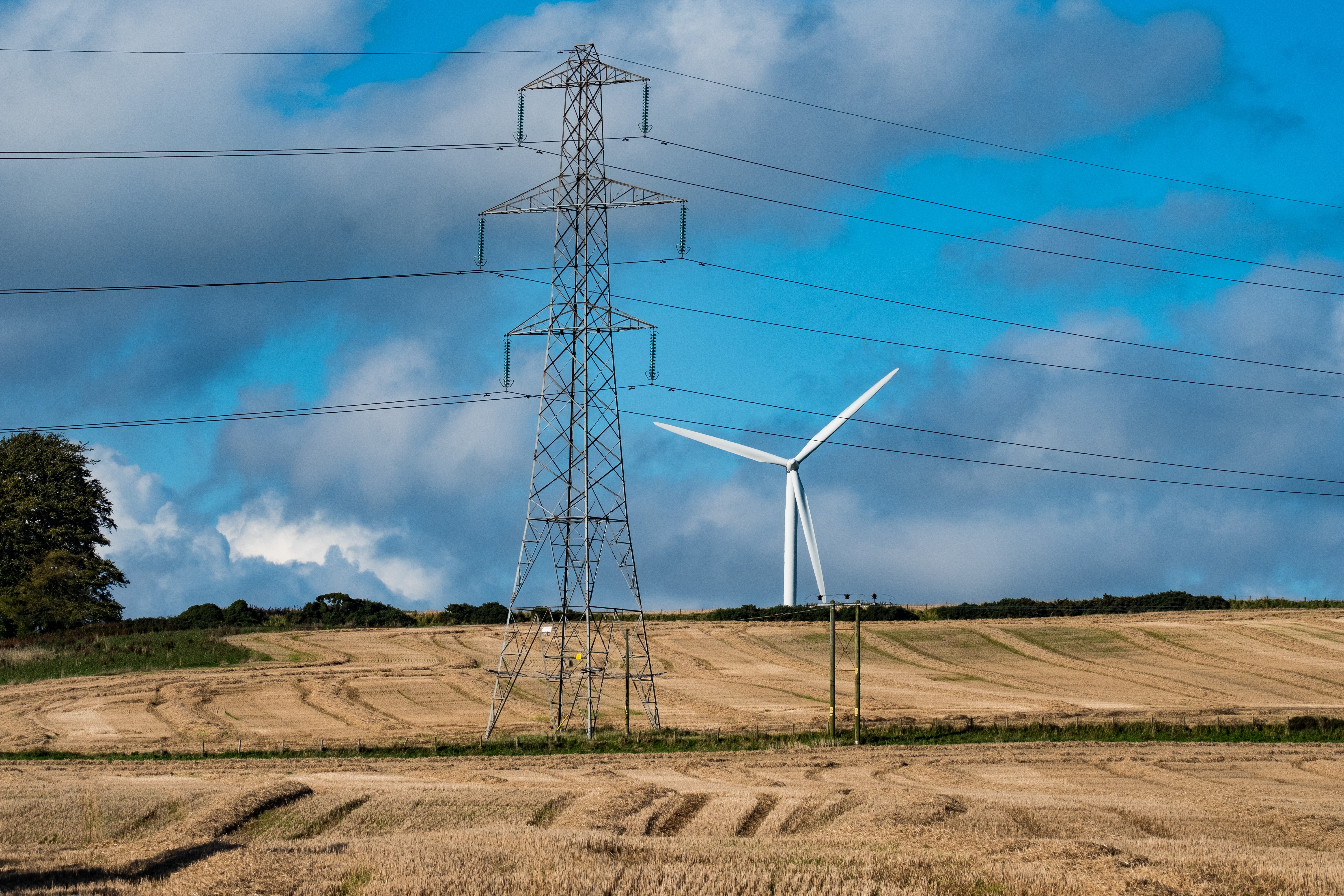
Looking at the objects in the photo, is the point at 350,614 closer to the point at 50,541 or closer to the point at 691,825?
the point at 50,541

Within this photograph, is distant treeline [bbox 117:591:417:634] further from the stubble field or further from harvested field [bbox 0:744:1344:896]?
harvested field [bbox 0:744:1344:896]

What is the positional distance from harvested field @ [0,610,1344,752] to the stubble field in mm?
372

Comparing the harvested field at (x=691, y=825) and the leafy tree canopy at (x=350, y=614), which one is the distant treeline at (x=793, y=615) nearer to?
the leafy tree canopy at (x=350, y=614)

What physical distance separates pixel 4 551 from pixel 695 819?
102m

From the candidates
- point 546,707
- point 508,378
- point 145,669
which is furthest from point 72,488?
point 508,378

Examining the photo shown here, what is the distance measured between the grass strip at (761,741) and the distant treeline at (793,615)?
45590mm

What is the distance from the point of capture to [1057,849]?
2481 centimetres

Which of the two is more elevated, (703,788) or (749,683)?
(749,683)

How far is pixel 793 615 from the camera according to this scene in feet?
350

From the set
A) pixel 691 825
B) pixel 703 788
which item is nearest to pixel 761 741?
pixel 703 788

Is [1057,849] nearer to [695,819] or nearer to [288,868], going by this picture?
[695,819]

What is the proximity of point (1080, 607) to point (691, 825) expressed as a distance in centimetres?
8786

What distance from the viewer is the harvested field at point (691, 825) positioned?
22500mm

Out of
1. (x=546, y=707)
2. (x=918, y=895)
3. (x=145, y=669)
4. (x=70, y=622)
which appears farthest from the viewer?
(x=70, y=622)
